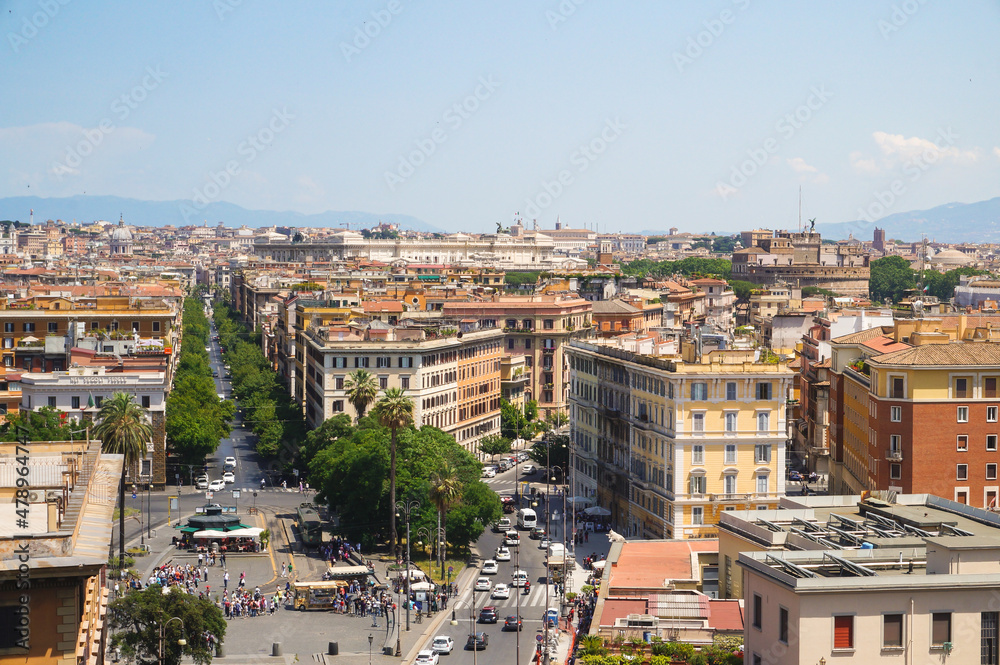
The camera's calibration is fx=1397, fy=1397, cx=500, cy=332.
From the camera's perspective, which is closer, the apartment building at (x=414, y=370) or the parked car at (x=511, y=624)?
the parked car at (x=511, y=624)

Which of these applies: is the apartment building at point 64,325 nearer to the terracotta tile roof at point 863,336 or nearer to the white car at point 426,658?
the white car at point 426,658

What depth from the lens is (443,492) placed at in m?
62.9

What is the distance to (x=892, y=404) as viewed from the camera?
201 feet

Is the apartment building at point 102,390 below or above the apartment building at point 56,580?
below

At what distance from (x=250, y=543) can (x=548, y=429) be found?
1606 inches

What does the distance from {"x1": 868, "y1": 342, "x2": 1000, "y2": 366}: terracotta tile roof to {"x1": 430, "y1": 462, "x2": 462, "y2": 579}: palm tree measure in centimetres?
1978

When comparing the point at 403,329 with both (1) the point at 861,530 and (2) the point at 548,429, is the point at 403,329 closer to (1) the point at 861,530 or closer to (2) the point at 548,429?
(2) the point at 548,429

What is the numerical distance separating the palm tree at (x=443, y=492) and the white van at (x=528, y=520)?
996cm

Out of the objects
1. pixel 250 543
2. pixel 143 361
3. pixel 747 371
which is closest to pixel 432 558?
pixel 250 543

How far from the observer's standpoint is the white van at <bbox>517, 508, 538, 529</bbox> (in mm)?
73312

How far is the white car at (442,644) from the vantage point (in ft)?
162

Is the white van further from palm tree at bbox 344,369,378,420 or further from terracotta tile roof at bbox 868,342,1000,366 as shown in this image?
terracotta tile roof at bbox 868,342,1000,366

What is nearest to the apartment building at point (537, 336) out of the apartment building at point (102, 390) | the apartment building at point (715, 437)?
the apartment building at point (102, 390)

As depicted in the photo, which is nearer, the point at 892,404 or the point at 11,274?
the point at 892,404
